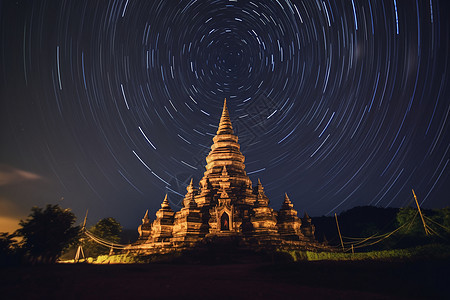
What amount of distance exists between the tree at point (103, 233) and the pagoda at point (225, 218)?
49.8 ft

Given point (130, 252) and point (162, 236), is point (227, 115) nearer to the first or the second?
point (162, 236)

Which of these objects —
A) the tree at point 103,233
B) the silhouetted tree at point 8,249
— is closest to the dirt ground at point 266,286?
the silhouetted tree at point 8,249

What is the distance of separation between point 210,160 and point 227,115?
10.3m

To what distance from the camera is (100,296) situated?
944cm

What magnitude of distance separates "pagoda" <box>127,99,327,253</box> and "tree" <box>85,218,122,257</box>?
15173 mm

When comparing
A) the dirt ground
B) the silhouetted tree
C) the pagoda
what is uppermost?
the pagoda

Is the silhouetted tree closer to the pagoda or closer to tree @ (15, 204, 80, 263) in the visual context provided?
tree @ (15, 204, 80, 263)

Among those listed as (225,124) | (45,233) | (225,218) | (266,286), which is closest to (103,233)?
(225,218)

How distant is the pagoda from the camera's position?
32.1 m

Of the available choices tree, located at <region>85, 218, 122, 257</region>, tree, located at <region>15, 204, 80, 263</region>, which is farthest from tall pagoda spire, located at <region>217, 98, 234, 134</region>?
tree, located at <region>15, 204, 80, 263</region>

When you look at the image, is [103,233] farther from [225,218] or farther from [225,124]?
[225,124]

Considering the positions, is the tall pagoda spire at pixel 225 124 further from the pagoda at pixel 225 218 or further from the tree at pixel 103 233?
the tree at pixel 103 233

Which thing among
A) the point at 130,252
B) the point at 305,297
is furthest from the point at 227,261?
the point at 305,297

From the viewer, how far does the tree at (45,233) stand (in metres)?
18.2
